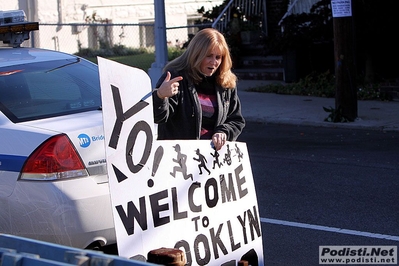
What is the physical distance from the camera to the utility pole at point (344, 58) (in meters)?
11.7

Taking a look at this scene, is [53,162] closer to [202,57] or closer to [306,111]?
[202,57]

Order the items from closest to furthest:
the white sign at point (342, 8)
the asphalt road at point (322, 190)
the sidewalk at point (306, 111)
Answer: the asphalt road at point (322, 190), the white sign at point (342, 8), the sidewalk at point (306, 111)

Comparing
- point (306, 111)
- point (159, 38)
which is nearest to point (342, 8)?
point (306, 111)

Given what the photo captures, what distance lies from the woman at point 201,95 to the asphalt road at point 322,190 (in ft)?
4.60

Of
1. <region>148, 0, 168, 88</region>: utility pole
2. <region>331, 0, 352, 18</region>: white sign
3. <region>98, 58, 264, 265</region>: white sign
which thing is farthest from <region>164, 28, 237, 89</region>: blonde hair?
<region>148, 0, 168, 88</region>: utility pole

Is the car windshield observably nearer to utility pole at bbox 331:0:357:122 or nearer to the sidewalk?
utility pole at bbox 331:0:357:122

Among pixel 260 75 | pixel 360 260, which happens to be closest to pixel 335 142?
pixel 360 260

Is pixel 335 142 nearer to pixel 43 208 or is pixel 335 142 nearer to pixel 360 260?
pixel 360 260

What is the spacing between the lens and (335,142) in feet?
→ 34.4

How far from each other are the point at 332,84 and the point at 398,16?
2.06 meters

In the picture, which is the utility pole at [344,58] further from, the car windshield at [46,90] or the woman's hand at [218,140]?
the woman's hand at [218,140]

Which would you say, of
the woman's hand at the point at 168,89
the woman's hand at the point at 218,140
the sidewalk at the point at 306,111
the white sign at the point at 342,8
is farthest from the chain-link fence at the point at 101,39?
the woman's hand at the point at 168,89

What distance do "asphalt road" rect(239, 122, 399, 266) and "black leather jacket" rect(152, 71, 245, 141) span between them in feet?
4.48

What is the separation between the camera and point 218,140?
14.4 feet
